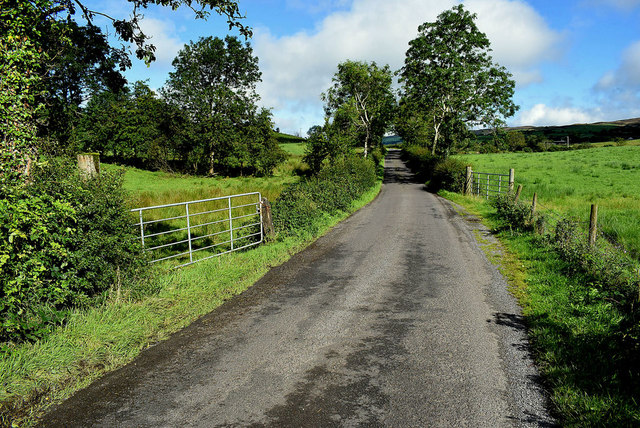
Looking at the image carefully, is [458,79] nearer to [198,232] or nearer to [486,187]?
[486,187]

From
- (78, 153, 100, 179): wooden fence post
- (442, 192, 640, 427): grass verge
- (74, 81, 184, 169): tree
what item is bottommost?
(442, 192, 640, 427): grass verge

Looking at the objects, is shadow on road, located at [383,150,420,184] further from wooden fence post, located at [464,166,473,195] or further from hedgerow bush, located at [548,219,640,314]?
hedgerow bush, located at [548,219,640,314]

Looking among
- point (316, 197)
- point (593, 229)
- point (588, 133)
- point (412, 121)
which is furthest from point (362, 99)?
point (588, 133)

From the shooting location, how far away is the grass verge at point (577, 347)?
3430 millimetres

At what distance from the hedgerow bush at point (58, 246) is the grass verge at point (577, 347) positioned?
5877 mm

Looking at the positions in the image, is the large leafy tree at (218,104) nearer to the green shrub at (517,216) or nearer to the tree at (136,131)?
the tree at (136,131)

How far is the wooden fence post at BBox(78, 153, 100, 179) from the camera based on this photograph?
232 inches

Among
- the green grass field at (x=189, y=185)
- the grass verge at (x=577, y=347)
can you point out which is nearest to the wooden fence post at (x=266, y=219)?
the green grass field at (x=189, y=185)

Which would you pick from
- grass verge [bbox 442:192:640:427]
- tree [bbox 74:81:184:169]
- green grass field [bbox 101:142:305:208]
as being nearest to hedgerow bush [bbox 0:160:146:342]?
green grass field [bbox 101:142:305:208]

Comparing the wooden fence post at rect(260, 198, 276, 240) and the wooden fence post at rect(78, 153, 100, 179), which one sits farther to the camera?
the wooden fence post at rect(260, 198, 276, 240)

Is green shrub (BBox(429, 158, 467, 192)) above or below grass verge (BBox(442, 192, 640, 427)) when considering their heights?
above

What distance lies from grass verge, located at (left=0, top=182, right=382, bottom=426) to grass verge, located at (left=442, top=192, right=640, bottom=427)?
16.2ft

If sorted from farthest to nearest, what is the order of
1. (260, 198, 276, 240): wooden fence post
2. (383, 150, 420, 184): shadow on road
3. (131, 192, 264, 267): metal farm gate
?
(383, 150, 420, 184): shadow on road → (260, 198, 276, 240): wooden fence post → (131, 192, 264, 267): metal farm gate

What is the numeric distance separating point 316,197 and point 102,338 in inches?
444
